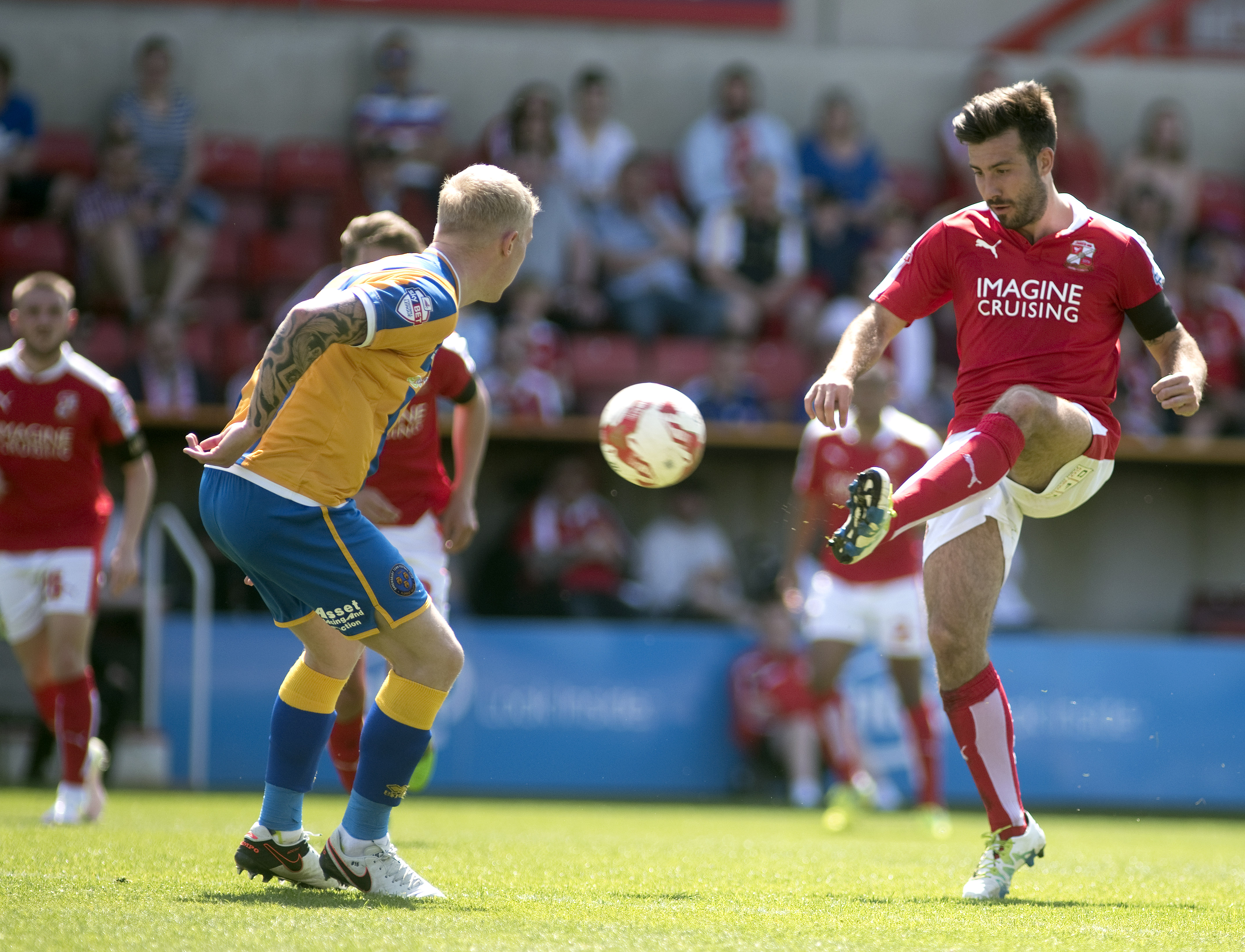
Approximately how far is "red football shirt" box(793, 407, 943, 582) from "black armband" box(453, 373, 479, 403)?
128 inches

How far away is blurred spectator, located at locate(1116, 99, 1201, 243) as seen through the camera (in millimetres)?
14070

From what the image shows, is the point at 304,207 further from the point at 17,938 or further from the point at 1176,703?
the point at 17,938

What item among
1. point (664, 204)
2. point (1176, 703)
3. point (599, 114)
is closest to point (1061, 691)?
point (1176, 703)

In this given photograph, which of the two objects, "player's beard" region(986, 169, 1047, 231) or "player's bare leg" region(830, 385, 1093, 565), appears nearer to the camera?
"player's bare leg" region(830, 385, 1093, 565)

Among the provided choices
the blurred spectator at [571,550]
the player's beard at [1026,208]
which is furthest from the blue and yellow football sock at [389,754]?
the blurred spectator at [571,550]

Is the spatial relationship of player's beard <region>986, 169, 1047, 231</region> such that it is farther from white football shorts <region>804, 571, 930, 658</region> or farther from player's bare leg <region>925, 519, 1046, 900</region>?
white football shorts <region>804, 571, 930, 658</region>

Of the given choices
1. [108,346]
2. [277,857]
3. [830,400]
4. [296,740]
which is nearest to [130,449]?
[296,740]

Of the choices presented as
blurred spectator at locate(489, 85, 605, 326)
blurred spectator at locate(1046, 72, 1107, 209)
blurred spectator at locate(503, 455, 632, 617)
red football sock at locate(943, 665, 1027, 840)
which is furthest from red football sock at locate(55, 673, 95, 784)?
blurred spectator at locate(1046, 72, 1107, 209)

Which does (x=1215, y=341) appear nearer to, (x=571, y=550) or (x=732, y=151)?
(x=732, y=151)

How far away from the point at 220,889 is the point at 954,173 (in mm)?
11885

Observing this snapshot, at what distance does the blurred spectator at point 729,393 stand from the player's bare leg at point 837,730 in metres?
2.80

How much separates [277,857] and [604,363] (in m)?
8.51

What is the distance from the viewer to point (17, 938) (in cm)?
331

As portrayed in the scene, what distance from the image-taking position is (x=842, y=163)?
45.6ft
